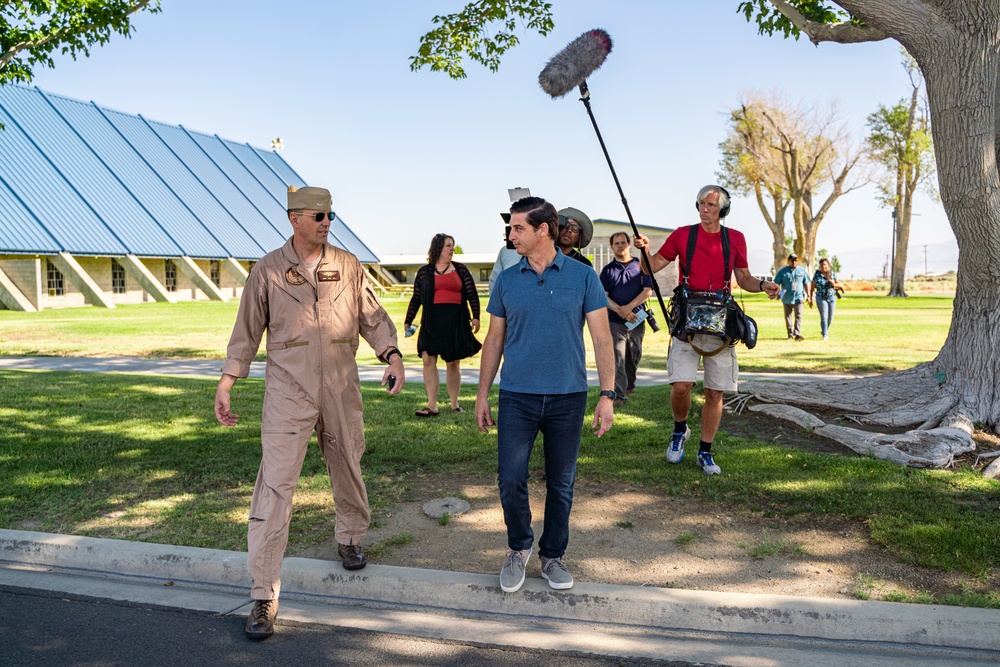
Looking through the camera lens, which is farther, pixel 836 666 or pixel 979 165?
pixel 979 165

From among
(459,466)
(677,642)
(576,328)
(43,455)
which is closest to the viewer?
(677,642)

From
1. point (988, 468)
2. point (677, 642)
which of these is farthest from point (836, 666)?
point (988, 468)

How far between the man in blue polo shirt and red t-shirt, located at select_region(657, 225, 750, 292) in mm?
2201

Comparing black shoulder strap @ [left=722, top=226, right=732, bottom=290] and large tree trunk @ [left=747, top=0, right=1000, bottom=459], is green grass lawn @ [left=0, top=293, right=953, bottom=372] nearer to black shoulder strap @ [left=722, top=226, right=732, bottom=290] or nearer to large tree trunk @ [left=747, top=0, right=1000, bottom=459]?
large tree trunk @ [left=747, top=0, right=1000, bottom=459]

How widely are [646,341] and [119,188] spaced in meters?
31.1

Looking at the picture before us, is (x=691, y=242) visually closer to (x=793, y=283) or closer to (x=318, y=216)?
(x=318, y=216)

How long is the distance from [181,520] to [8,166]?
35.2 m

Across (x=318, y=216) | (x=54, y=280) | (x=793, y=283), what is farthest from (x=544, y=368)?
(x=54, y=280)

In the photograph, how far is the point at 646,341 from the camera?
61.8 feet

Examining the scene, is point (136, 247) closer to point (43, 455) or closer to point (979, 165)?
point (43, 455)

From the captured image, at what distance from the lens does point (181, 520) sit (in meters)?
5.26

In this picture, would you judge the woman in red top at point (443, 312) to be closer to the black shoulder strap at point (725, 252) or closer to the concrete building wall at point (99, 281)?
the black shoulder strap at point (725, 252)

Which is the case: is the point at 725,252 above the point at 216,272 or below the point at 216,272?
above

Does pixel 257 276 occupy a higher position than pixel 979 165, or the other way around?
pixel 979 165
